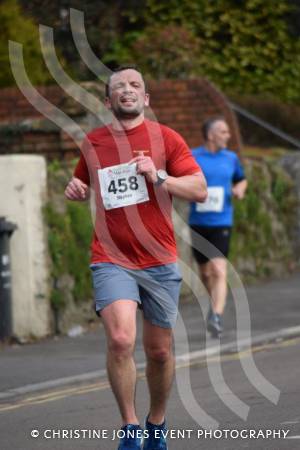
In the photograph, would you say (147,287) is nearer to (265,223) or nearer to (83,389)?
(83,389)

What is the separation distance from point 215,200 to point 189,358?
2137 millimetres

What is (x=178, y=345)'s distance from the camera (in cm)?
1231

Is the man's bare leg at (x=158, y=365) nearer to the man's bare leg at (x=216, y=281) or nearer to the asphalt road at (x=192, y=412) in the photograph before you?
the asphalt road at (x=192, y=412)

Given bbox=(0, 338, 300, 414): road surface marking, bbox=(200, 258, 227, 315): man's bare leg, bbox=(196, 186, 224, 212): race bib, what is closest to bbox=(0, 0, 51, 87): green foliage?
bbox=(196, 186, 224, 212): race bib

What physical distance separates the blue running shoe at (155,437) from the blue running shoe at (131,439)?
17cm

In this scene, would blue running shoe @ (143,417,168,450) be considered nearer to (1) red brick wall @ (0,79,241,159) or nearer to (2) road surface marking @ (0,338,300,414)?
(2) road surface marking @ (0,338,300,414)

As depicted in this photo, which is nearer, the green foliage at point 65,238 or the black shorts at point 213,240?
the green foliage at point 65,238

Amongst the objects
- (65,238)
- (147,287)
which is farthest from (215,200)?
(147,287)

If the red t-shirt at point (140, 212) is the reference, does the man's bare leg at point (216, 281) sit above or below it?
below

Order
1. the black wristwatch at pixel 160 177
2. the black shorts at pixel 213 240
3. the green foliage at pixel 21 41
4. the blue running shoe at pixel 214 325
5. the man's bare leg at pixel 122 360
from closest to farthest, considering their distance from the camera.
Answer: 1. the man's bare leg at pixel 122 360
2. the black wristwatch at pixel 160 177
3. the blue running shoe at pixel 214 325
4. the black shorts at pixel 213 240
5. the green foliage at pixel 21 41

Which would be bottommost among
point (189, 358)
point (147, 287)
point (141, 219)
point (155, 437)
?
point (189, 358)

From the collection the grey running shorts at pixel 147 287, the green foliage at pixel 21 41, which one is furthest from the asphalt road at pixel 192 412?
the green foliage at pixel 21 41

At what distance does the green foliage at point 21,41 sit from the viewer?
17156mm

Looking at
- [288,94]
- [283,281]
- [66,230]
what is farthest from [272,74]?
[66,230]
